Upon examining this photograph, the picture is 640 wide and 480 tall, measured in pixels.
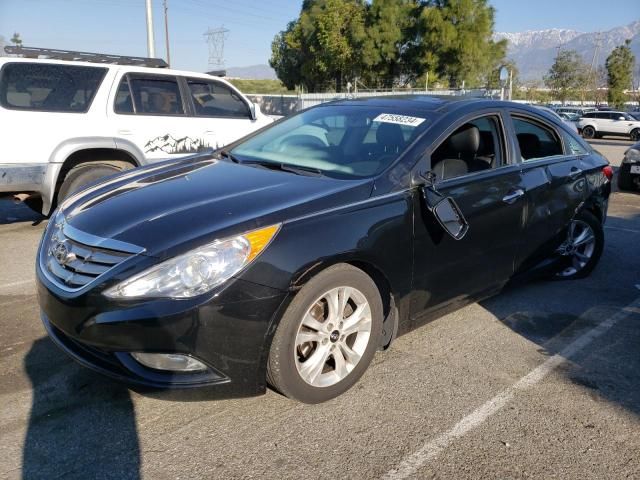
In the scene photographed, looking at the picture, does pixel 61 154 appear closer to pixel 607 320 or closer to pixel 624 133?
pixel 607 320

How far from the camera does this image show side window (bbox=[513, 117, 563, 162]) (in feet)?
14.2

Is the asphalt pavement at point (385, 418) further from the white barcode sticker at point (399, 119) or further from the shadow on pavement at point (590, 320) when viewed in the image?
the white barcode sticker at point (399, 119)

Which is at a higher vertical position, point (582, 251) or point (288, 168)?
point (288, 168)

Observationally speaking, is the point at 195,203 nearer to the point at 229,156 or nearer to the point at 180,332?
the point at 180,332

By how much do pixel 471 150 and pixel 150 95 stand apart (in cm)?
456

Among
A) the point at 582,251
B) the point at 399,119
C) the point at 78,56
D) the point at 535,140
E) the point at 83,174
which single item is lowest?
the point at 582,251

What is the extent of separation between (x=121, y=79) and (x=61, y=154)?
126 centimetres

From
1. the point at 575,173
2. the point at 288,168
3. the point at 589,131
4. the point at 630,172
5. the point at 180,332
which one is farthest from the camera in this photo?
the point at 589,131

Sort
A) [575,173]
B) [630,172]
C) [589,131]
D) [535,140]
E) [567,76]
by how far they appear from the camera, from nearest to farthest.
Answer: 1. [535,140]
2. [575,173]
3. [630,172]
4. [589,131]
5. [567,76]

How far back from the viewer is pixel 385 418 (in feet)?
9.46

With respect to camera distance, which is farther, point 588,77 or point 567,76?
point 588,77

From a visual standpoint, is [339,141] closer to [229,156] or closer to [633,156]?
[229,156]

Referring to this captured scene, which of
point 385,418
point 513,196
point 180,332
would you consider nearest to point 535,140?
point 513,196

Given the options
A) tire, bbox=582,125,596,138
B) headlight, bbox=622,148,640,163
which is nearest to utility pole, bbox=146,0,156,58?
headlight, bbox=622,148,640,163
